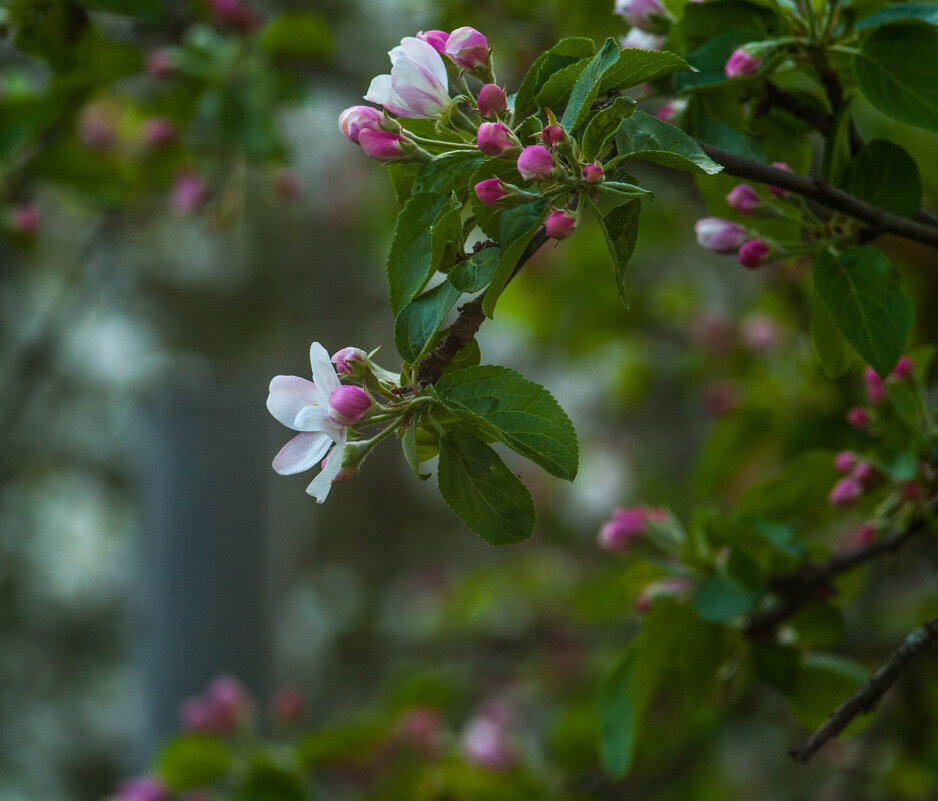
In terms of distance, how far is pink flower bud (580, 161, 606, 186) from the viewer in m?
0.32

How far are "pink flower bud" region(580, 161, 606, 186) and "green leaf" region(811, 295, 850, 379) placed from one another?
0.52 ft

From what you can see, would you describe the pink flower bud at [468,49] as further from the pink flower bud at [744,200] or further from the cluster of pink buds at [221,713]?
the cluster of pink buds at [221,713]

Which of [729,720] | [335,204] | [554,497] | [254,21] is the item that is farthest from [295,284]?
[729,720]

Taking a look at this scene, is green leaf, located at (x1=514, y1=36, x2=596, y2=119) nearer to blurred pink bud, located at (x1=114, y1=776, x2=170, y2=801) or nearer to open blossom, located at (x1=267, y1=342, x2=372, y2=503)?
open blossom, located at (x1=267, y1=342, x2=372, y2=503)

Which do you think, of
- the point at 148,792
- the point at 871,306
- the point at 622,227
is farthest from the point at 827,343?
the point at 148,792

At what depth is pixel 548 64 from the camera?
14.8 inches

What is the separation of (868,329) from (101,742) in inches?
83.1

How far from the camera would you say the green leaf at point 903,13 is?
0.39m

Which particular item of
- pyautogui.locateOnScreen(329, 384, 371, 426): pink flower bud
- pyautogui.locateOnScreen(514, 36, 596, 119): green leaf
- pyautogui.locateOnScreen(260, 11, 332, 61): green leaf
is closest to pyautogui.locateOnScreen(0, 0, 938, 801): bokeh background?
pyautogui.locateOnScreen(260, 11, 332, 61): green leaf

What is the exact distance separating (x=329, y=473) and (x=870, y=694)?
0.23 meters

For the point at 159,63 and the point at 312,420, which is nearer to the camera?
the point at 312,420

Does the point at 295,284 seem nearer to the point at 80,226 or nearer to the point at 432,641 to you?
the point at 80,226

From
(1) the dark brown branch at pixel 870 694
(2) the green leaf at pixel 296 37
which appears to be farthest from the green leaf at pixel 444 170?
(2) the green leaf at pixel 296 37

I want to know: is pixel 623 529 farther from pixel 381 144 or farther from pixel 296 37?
pixel 296 37
